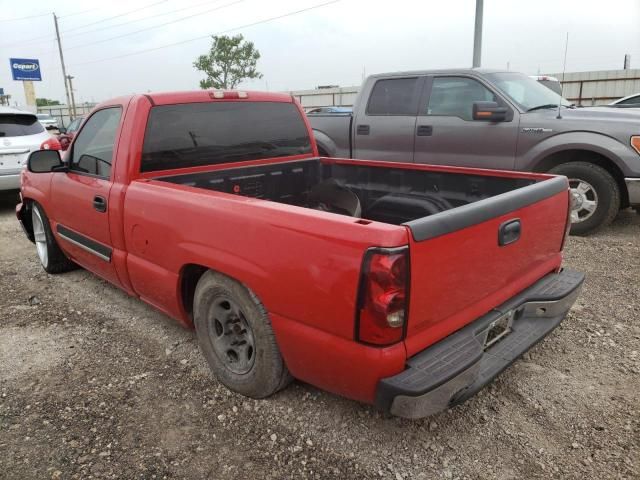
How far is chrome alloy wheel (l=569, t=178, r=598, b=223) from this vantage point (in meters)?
→ 5.42

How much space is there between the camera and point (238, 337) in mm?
2695

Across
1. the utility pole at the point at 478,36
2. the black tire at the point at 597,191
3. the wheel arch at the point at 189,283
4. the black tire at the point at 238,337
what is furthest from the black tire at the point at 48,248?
the utility pole at the point at 478,36

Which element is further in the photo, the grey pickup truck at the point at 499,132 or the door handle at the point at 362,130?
the door handle at the point at 362,130

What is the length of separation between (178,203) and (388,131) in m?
4.36

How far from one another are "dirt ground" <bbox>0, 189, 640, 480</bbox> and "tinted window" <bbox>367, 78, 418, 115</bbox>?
12.2 feet

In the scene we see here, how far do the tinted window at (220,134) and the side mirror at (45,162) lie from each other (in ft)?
3.82

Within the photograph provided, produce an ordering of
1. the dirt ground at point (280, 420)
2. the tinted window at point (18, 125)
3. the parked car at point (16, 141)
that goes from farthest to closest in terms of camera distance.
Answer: the tinted window at point (18, 125) → the parked car at point (16, 141) → the dirt ground at point (280, 420)

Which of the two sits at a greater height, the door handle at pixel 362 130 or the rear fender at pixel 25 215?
the door handle at pixel 362 130

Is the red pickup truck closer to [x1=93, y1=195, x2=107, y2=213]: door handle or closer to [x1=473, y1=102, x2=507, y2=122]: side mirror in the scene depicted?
[x1=93, y1=195, x2=107, y2=213]: door handle

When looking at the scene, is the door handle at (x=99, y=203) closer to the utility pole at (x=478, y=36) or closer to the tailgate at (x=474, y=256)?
the tailgate at (x=474, y=256)

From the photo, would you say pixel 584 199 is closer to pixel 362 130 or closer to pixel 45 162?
pixel 362 130

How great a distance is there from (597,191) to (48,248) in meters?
5.65

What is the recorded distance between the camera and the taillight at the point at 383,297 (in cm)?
183

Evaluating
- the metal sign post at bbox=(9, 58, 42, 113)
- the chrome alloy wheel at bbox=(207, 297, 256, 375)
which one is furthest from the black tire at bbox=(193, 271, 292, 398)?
the metal sign post at bbox=(9, 58, 42, 113)
